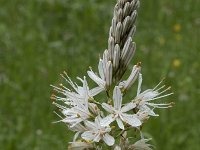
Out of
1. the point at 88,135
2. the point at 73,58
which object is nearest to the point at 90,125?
the point at 88,135

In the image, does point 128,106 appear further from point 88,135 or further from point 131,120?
point 88,135

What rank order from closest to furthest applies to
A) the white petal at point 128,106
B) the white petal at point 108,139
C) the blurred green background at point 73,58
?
the white petal at point 108,139
the white petal at point 128,106
the blurred green background at point 73,58

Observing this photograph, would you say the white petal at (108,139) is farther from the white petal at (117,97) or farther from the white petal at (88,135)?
the white petal at (117,97)

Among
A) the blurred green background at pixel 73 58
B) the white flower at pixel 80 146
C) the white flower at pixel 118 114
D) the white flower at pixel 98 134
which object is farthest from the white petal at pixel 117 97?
the blurred green background at pixel 73 58

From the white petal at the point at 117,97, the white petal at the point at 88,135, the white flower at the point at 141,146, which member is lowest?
the white flower at the point at 141,146

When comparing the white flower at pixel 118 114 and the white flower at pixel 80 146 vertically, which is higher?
the white flower at pixel 118 114

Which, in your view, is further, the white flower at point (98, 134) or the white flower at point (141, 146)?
the white flower at point (141, 146)

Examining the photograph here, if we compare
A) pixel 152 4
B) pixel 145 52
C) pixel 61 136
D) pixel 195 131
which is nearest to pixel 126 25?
pixel 61 136

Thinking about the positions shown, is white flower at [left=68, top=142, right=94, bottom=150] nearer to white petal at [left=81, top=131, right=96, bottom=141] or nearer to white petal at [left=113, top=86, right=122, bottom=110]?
white petal at [left=81, top=131, right=96, bottom=141]
